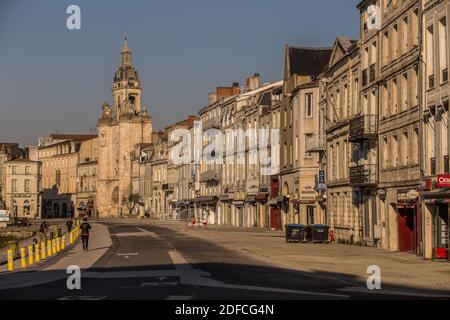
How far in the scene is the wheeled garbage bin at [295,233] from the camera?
55062 millimetres

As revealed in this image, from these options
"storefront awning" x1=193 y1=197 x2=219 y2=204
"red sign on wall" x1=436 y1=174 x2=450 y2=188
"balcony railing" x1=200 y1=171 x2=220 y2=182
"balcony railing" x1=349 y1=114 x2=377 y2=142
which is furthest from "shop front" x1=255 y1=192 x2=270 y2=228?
"red sign on wall" x1=436 y1=174 x2=450 y2=188

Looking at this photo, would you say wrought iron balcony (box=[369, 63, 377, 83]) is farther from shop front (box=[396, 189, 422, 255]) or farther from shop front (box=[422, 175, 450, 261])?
shop front (box=[422, 175, 450, 261])

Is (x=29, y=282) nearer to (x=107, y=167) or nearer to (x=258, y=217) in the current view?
(x=258, y=217)

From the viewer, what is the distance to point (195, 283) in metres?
25.3

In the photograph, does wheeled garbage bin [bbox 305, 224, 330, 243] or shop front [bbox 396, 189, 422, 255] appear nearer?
shop front [bbox 396, 189, 422, 255]

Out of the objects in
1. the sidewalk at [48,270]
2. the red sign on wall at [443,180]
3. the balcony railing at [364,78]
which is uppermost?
the balcony railing at [364,78]

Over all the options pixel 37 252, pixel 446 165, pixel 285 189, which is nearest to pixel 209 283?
pixel 446 165

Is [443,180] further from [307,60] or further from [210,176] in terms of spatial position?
[210,176]

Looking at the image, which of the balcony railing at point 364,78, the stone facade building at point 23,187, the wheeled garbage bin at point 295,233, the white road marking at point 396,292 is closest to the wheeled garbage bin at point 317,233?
the wheeled garbage bin at point 295,233

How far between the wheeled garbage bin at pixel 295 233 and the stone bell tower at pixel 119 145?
131 meters

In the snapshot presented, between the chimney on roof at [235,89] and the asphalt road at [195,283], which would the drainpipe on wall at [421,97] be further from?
the chimney on roof at [235,89]

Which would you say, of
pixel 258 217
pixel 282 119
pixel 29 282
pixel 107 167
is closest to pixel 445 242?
pixel 29 282

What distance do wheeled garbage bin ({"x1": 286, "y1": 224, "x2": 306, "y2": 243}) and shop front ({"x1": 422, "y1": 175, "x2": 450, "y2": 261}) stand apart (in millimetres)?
15936

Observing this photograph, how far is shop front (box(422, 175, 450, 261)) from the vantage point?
1484 inches
